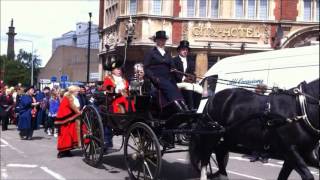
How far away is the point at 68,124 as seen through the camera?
1213cm

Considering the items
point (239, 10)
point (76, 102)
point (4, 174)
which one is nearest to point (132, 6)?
point (239, 10)

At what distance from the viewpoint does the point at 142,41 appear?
28.8 metres

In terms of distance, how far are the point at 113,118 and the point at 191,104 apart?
76.2 inches

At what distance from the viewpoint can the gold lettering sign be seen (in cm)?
2948

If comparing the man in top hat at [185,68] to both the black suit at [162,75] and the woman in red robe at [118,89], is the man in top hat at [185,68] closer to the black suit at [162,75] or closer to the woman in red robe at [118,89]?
the black suit at [162,75]

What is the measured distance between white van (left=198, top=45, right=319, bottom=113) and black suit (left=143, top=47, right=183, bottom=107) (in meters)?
2.08

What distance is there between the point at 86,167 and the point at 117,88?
1726mm

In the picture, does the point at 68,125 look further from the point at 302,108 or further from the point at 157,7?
the point at 157,7

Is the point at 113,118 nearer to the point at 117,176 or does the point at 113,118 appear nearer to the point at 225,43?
the point at 117,176

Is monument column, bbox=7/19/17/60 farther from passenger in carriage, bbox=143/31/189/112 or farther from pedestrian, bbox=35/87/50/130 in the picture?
passenger in carriage, bbox=143/31/189/112

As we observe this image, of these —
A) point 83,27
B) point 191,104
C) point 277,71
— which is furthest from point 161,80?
point 83,27

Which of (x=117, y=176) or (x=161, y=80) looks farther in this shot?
(x=117, y=176)

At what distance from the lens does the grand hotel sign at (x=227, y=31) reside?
29.5 m

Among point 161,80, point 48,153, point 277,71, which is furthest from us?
point 48,153
